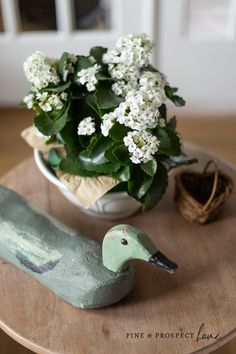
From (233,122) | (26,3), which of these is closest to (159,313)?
(233,122)

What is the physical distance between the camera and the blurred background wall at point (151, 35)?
1.84 m

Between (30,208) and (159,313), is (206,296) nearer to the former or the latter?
(159,313)

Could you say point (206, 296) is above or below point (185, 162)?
below

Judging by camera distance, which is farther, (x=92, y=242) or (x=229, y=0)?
(x=229, y=0)

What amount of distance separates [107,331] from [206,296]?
186 mm

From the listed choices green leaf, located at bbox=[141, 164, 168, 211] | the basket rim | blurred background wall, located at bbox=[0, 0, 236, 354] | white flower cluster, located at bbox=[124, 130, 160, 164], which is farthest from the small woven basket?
blurred background wall, located at bbox=[0, 0, 236, 354]

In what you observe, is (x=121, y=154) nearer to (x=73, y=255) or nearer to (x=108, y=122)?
(x=108, y=122)

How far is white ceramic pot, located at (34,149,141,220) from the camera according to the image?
95 cm

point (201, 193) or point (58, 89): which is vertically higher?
point (58, 89)

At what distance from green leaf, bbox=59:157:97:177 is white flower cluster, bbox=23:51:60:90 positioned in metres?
0.15

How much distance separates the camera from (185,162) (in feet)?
3.14

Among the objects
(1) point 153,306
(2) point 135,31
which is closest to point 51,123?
(1) point 153,306

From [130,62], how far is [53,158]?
0.82ft

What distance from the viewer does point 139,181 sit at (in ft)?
2.86
